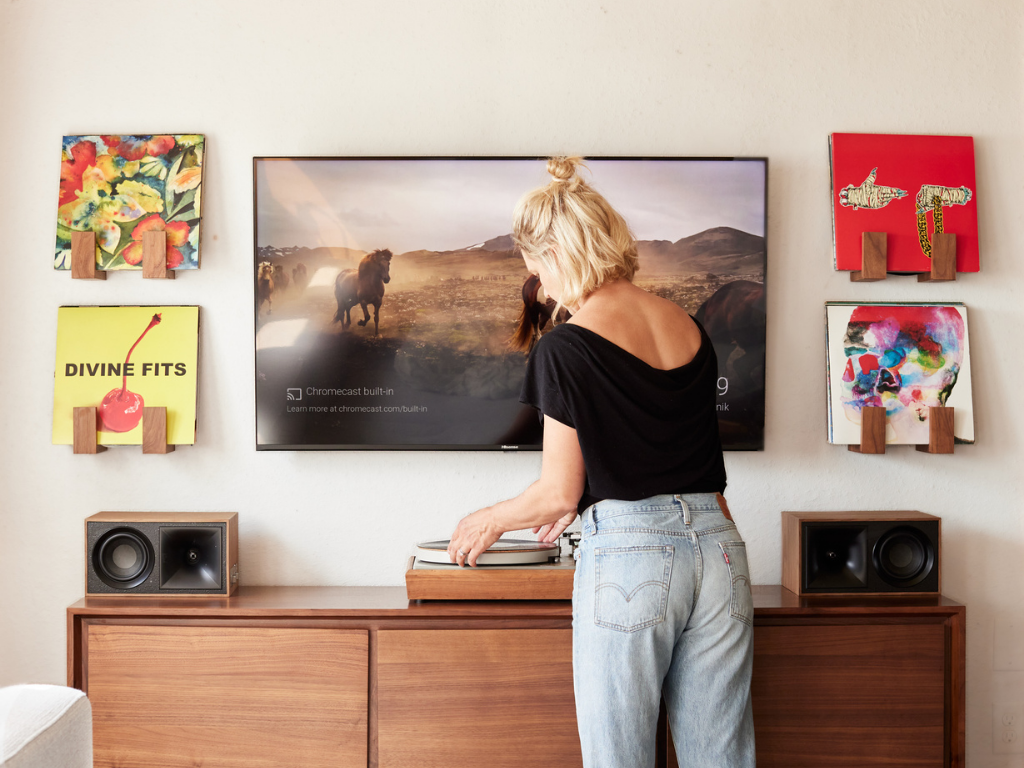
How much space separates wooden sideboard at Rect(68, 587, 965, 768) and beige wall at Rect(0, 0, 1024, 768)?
0.35 m

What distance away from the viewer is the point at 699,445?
1.41 metres

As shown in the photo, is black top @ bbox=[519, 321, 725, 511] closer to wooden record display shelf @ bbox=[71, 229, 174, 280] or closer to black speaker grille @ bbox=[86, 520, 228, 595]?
black speaker grille @ bbox=[86, 520, 228, 595]

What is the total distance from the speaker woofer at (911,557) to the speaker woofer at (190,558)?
1.80m

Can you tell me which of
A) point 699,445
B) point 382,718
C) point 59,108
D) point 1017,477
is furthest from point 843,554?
point 59,108

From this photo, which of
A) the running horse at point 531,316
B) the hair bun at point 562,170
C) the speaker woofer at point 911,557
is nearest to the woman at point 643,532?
the hair bun at point 562,170

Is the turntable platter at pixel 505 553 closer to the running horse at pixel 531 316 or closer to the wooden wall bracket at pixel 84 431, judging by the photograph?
the running horse at pixel 531 316

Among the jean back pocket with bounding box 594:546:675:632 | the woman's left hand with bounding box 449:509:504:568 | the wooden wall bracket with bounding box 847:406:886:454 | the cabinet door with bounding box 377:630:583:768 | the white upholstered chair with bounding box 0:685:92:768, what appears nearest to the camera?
the white upholstered chair with bounding box 0:685:92:768

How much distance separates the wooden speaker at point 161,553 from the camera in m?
2.06

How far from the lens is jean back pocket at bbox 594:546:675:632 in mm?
1328

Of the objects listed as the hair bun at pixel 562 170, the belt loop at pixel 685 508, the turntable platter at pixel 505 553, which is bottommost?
the turntable platter at pixel 505 553

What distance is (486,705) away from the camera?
1908 mm

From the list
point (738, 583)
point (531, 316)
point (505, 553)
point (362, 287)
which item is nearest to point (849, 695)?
point (738, 583)

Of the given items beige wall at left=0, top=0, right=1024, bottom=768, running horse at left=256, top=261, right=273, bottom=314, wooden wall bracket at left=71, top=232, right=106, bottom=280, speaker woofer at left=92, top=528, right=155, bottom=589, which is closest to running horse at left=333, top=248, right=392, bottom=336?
running horse at left=256, top=261, right=273, bottom=314

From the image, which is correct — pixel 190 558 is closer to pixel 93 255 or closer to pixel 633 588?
pixel 93 255
